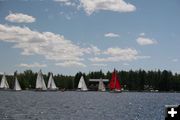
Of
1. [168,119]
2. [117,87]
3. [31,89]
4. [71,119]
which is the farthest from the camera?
[31,89]

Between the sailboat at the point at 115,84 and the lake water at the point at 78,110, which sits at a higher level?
the sailboat at the point at 115,84

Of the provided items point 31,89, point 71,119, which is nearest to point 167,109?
point 71,119

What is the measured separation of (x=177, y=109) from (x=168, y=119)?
0.37 m

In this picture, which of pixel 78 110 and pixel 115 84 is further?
pixel 115 84

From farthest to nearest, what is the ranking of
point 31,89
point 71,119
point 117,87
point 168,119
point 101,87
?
point 31,89 → point 101,87 → point 117,87 → point 71,119 → point 168,119

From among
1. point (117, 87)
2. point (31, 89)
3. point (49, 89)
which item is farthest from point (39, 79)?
point (31, 89)

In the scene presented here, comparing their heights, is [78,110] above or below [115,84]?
below

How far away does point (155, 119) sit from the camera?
47625 millimetres

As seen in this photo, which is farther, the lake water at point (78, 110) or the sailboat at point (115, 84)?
the sailboat at point (115, 84)

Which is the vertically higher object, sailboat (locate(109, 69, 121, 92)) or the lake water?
sailboat (locate(109, 69, 121, 92))

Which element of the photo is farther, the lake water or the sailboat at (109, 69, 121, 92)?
the sailboat at (109, 69, 121, 92)

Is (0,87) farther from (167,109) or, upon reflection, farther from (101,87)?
(167,109)

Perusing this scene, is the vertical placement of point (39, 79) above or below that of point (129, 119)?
above

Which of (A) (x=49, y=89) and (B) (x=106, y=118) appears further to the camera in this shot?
(A) (x=49, y=89)
